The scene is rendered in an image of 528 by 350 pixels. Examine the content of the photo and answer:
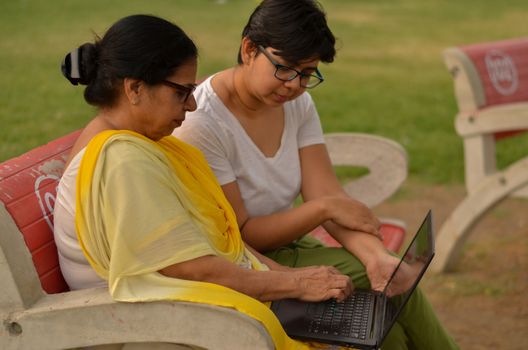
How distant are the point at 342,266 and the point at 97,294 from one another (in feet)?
3.29

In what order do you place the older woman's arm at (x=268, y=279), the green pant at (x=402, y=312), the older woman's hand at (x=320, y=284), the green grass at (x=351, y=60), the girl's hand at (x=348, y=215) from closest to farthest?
the older woman's arm at (x=268, y=279) → the older woman's hand at (x=320, y=284) → the green pant at (x=402, y=312) → the girl's hand at (x=348, y=215) → the green grass at (x=351, y=60)

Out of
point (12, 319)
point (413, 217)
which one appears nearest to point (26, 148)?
point (413, 217)

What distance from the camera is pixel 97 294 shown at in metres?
2.39

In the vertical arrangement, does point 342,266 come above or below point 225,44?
above

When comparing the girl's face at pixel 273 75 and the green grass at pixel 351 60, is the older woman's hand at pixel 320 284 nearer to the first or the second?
the girl's face at pixel 273 75

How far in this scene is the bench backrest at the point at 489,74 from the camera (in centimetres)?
488

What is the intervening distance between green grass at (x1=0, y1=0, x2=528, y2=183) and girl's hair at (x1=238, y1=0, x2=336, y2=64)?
0.88 metres

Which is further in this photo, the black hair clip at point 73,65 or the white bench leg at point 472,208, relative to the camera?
the white bench leg at point 472,208

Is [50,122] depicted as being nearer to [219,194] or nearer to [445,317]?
[445,317]

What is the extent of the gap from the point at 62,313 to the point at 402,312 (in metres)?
1.19

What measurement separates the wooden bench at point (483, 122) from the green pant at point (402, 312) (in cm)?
186

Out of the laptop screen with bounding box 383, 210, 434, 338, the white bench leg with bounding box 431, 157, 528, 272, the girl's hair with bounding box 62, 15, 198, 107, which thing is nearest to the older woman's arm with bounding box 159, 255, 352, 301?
the laptop screen with bounding box 383, 210, 434, 338

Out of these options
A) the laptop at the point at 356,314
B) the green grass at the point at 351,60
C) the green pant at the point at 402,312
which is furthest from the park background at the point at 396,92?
the laptop at the point at 356,314

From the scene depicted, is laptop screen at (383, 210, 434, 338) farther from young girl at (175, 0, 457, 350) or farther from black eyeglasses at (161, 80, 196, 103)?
black eyeglasses at (161, 80, 196, 103)
